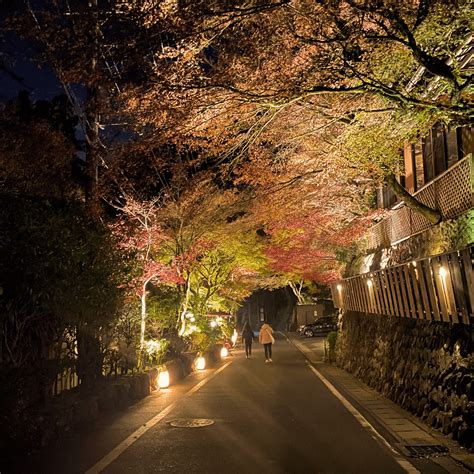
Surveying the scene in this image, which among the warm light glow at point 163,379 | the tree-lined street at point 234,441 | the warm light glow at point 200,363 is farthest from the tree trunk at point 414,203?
the warm light glow at point 200,363

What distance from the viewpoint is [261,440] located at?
848 centimetres

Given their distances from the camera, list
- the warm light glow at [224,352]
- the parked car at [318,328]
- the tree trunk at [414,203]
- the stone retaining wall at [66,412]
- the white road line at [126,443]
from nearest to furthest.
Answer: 1. the white road line at [126,443]
2. the stone retaining wall at [66,412]
3. the tree trunk at [414,203]
4. the warm light glow at [224,352]
5. the parked car at [318,328]

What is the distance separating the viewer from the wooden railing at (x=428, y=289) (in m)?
8.20

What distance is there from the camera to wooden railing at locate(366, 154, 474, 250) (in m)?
10.3

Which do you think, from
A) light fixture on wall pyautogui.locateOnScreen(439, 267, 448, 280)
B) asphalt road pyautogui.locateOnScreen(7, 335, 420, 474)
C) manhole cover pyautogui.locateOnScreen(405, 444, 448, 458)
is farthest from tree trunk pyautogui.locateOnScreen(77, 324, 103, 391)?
light fixture on wall pyautogui.locateOnScreen(439, 267, 448, 280)

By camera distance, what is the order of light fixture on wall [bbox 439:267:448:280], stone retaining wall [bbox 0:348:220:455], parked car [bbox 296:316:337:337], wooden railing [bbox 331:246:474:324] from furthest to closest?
parked car [bbox 296:316:337:337] < light fixture on wall [bbox 439:267:448:280] < wooden railing [bbox 331:246:474:324] < stone retaining wall [bbox 0:348:220:455]

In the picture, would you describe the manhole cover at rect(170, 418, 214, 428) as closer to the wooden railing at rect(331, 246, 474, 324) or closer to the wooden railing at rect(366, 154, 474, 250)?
the wooden railing at rect(331, 246, 474, 324)

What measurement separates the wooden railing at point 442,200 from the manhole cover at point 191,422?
21.5 feet

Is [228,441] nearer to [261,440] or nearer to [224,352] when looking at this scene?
[261,440]

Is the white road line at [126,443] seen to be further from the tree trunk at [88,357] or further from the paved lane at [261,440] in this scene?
the tree trunk at [88,357]

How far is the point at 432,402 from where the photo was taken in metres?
9.77

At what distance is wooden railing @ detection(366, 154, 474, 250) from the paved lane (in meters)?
4.89

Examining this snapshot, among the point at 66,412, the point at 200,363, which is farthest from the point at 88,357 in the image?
the point at 200,363

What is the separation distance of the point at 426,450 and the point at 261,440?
8.26 ft
